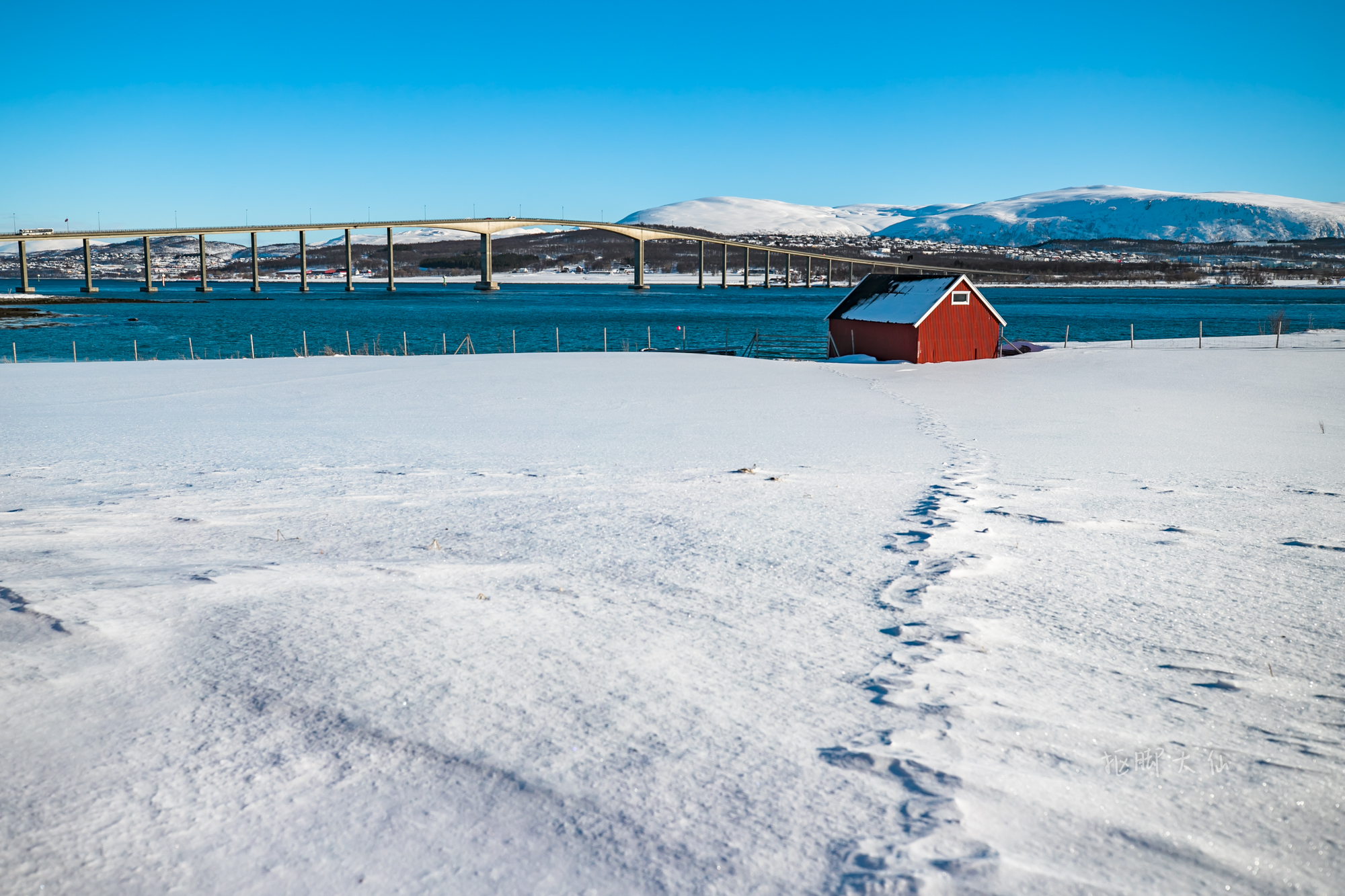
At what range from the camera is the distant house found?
41.7m

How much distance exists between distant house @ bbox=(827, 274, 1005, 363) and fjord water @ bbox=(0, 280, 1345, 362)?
7071mm

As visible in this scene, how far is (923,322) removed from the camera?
1620 inches

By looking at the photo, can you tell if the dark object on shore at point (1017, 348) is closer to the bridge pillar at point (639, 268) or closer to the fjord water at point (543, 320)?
the fjord water at point (543, 320)

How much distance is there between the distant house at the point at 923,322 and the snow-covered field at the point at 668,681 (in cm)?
2943

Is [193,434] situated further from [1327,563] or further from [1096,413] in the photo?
[1096,413]

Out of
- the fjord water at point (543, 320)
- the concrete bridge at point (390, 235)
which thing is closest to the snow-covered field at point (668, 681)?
the fjord water at point (543, 320)

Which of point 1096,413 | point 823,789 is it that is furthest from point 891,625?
point 1096,413

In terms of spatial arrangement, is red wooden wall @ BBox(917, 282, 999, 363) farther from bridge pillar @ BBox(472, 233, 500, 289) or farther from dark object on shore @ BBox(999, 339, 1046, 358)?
bridge pillar @ BBox(472, 233, 500, 289)

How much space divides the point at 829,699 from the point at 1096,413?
20421mm

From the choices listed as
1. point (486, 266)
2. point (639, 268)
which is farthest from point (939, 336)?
point (486, 266)

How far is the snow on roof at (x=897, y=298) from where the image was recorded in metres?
42.0

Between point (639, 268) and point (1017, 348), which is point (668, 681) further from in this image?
point (639, 268)

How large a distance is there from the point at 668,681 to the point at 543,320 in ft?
271

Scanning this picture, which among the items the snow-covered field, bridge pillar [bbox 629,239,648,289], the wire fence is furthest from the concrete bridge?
the snow-covered field
